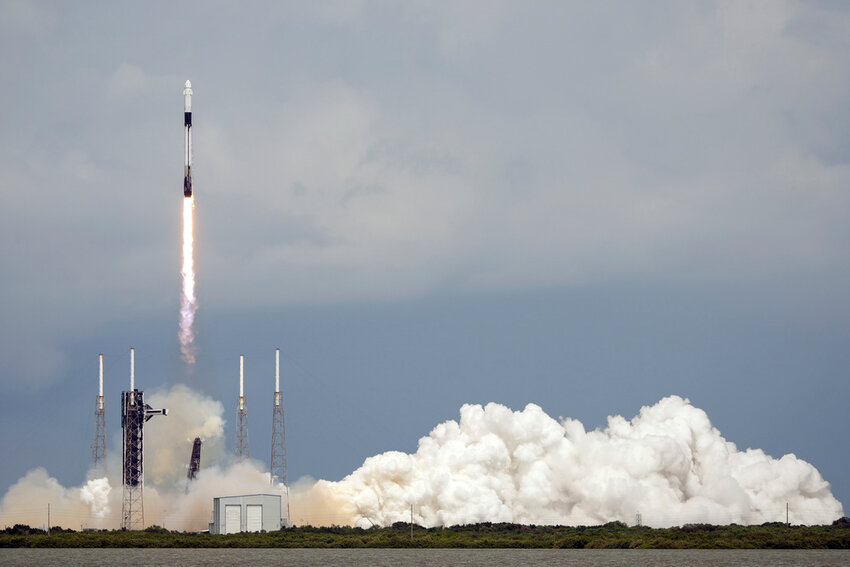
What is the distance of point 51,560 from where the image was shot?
148 metres

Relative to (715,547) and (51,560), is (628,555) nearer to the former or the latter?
(715,547)

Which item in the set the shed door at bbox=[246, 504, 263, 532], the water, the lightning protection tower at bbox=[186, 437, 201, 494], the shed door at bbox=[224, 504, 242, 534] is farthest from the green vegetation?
the lightning protection tower at bbox=[186, 437, 201, 494]

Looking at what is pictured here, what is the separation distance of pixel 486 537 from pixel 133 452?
122 feet

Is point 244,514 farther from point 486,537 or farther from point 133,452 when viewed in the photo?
point 486,537

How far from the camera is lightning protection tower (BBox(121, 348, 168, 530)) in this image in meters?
165

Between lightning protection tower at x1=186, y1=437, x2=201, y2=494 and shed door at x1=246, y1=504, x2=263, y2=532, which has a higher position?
lightning protection tower at x1=186, y1=437, x2=201, y2=494

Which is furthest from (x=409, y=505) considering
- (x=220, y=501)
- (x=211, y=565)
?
(x=211, y=565)

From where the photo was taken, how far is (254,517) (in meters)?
168

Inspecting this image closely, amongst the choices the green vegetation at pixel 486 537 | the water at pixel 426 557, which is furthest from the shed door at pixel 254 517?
the water at pixel 426 557

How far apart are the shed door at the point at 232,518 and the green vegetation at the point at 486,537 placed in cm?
142

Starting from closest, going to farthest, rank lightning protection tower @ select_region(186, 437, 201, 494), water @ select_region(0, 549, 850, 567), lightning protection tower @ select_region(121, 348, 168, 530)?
water @ select_region(0, 549, 850, 567), lightning protection tower @ select_region(121, 348, 168, 530), lightning protection tower @ select_region(186, 437, 201, 494)

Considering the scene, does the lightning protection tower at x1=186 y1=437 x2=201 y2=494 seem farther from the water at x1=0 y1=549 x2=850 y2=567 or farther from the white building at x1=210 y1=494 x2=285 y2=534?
the water at x1=0 y1=549 x2=850 y2=567

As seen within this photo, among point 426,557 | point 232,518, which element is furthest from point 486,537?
point 232,518

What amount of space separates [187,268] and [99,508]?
1220 inches
